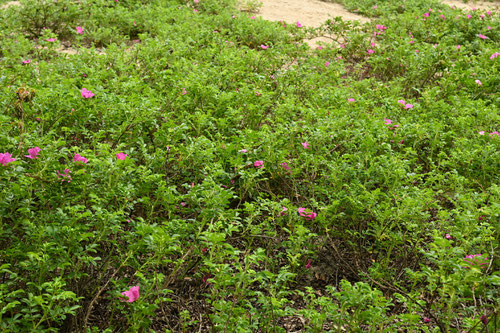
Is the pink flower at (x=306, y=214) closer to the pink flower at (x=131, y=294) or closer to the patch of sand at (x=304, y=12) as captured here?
the pink flower at (x=131, y=294)

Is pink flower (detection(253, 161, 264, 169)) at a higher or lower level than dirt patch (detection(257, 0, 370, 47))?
higher

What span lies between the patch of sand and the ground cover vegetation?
7.98 feet

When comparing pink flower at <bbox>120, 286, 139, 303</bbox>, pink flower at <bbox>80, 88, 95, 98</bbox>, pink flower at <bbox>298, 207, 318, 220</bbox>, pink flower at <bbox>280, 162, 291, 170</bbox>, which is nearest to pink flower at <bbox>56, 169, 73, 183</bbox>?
pink flower at <bbox>120, 286, 139, 303</bbox>

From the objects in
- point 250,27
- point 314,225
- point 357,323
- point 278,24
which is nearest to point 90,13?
point 250,27

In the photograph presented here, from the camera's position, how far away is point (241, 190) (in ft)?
10.7

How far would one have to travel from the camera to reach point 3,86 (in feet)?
13.4

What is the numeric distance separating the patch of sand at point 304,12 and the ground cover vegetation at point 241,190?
2434 mm

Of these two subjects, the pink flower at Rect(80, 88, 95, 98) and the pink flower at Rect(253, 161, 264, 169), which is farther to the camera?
the pink flower at Rect(80, 88, 95, 98)

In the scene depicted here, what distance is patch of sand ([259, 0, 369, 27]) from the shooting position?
28.0ft

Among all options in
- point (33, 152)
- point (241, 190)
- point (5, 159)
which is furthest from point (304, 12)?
point (5, 159)

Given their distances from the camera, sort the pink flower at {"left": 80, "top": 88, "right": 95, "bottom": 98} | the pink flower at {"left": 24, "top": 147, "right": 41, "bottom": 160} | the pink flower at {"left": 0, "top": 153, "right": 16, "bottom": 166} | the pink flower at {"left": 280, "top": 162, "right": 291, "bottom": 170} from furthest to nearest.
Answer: the pink flower at {"left": 80, "top": 88, "right": 95, "bottom": 98} < the pink flower at {"left": 280, "top": 162, "right": 291, "bottom": 170} < the pink flower at {"left": 24, "top": 147, "right": 41, "bottom": 160} < the pink flower at {"left": 0, "top": 153, "right": 16, "bottom": 166}

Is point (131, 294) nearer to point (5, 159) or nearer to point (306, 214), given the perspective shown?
point (5, 159)

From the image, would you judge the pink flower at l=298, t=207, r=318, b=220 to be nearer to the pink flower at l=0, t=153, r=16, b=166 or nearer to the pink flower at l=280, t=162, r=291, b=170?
the pink flower at l=280, t=162, r=291, b=170

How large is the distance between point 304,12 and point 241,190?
6.82m
